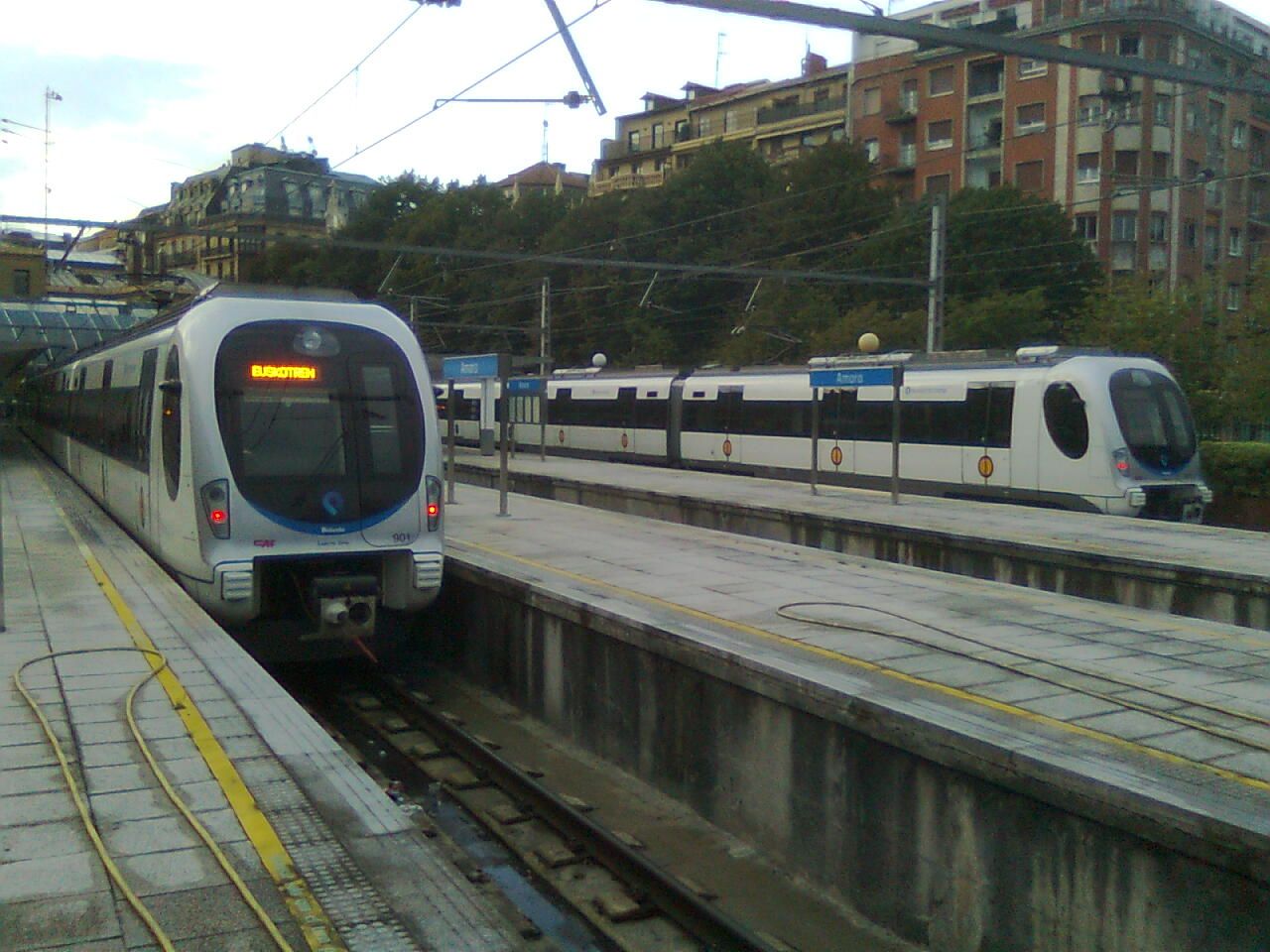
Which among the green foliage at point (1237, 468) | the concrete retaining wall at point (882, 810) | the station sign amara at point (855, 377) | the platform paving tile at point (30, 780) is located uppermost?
the station sign amara at point (855, 377)

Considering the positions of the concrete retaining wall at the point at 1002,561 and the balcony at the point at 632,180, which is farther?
the balcony at the point at 632,180

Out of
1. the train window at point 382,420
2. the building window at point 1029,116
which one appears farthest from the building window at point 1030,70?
the train window at point 382,420

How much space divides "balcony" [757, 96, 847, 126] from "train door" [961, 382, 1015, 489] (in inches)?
1915

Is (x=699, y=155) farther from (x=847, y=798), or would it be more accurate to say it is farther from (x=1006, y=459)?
(x=847, y=798)

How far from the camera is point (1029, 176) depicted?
50.6 meters

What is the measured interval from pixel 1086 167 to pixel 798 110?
23.8 metres

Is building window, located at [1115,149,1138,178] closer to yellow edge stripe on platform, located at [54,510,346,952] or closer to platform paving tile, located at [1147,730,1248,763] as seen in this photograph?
platform paving tile, located at [1147,730,1248,763]

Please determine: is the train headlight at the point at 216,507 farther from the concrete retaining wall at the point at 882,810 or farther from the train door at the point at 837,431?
the train door at the point at 837,431

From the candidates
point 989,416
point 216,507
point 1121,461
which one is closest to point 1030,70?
point 989,416

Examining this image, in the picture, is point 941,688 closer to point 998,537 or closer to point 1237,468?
point 998,537

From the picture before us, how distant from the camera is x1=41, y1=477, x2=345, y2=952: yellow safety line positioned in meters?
4.23

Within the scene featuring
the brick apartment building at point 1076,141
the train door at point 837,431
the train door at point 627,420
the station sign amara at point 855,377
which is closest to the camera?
the station sign amara at point 855,377

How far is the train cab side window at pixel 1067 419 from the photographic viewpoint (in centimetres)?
1794

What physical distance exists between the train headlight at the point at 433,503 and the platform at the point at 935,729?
0.88 metres
